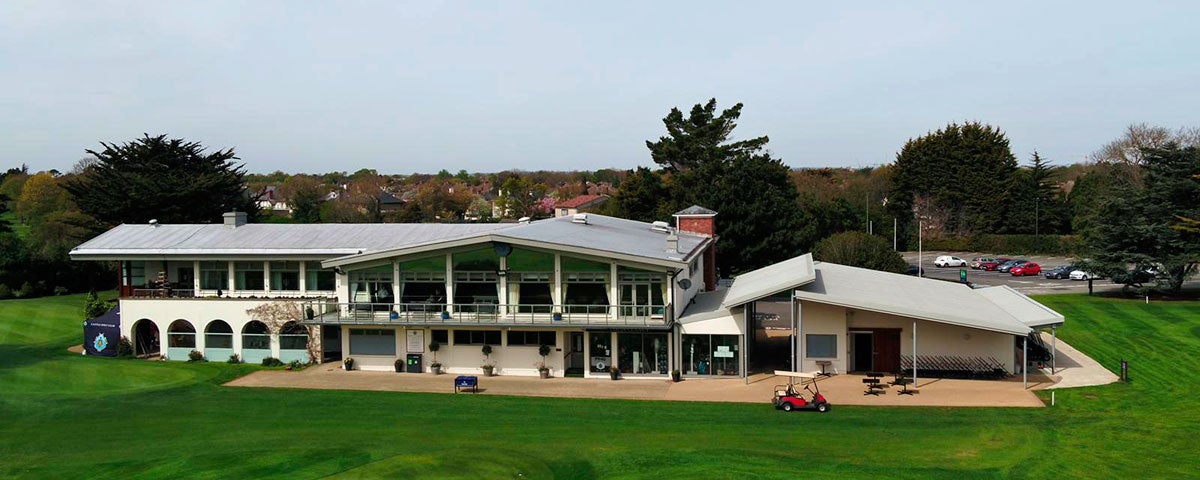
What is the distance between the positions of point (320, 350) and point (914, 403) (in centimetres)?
2110

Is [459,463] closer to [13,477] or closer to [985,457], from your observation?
[13,477]

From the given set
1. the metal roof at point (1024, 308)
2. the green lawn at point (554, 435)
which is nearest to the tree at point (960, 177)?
the metal roof at point (1024, 308)

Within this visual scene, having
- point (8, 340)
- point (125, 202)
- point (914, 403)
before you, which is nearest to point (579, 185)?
point (125, 202)

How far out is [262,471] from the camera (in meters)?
20.2

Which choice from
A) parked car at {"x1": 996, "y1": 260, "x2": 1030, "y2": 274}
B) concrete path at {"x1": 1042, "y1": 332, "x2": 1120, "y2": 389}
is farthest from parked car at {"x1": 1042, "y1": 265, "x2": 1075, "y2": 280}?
concrete path at {"x1": 1042, "y1": 332, "x2": 1120, "y2": 389}

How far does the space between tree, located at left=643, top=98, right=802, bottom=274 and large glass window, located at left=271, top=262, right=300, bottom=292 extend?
26.9 metres

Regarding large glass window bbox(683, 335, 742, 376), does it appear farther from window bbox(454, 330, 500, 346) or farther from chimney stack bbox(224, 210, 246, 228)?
chimney stack bbox(224, 210, 246, 228)

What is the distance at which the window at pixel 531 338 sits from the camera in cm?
3092

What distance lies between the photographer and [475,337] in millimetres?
31469

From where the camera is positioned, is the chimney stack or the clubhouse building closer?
the clubhouse building

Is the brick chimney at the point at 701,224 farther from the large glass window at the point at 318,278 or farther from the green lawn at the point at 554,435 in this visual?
the green lawn at the point at 554,435

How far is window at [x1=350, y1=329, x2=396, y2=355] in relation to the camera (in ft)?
105

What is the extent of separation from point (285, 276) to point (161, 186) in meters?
→ 23.6

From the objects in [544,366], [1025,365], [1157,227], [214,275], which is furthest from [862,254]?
[214,275]
